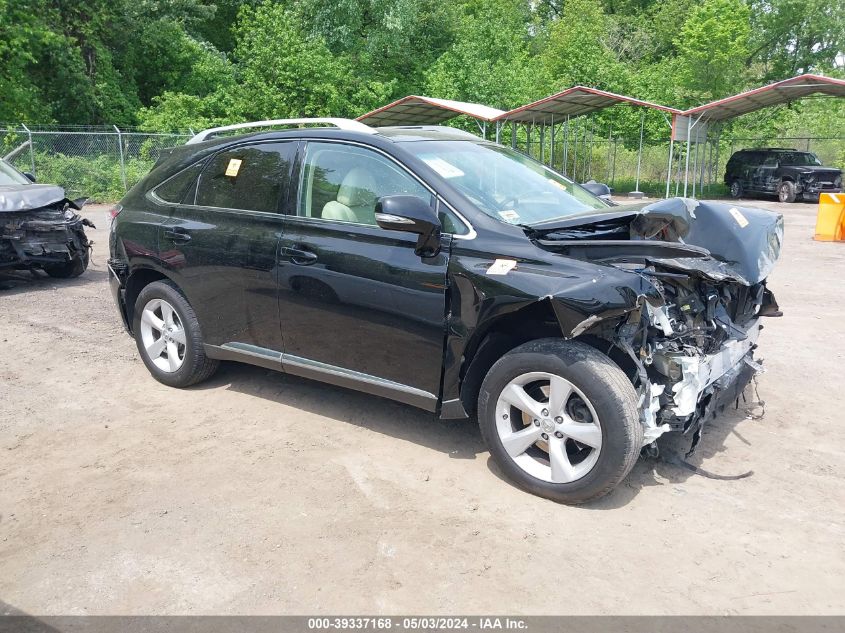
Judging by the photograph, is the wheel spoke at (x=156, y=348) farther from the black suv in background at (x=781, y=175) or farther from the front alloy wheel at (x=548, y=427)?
the black suv in background at (x=781, y=175)

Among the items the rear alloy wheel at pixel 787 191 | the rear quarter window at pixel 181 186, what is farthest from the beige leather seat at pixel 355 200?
the rear alloy wheel at pixel 787 191

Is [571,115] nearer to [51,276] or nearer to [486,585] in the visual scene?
[51,276]

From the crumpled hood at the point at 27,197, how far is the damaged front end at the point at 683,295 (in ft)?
24.3

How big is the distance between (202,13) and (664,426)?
113 ft

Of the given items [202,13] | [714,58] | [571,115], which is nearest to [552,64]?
[714,58]

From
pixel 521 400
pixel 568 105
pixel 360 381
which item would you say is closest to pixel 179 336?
pixel 360 381

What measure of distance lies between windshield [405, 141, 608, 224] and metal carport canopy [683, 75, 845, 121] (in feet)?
69.0

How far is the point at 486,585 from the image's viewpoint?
10.6 ft

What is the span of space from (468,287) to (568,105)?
24.4 m

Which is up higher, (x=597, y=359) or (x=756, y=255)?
(x=756, y=255)

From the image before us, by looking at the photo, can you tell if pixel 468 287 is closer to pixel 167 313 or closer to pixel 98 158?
pixel 167 313

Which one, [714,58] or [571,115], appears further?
[714,58]

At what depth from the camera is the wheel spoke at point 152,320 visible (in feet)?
18.5

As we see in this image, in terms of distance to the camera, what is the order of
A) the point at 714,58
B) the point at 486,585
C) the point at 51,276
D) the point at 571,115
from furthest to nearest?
the point at 714,58, the point at 571,115, the point at 51,276, the point at 486,585
